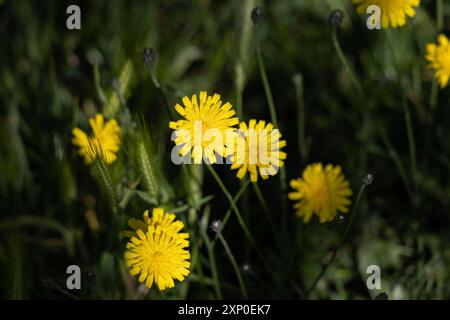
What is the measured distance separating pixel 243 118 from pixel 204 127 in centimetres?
60

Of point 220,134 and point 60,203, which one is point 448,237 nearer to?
point 220,134

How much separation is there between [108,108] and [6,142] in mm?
395

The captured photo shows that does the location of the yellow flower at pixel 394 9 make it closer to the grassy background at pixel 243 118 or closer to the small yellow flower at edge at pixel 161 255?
the grassy background at pixel 243 118

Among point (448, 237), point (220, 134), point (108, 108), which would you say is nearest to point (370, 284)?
point (448, 237)

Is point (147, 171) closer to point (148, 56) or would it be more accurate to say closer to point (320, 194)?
point (148, 56)

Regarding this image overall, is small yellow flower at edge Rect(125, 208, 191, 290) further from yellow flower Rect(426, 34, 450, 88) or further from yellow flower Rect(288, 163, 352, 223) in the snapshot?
yellow flower Rect(426, 34, 450, 88)

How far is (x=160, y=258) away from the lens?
1041 mm

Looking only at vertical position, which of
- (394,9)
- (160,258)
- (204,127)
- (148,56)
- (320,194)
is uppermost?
(394,9)

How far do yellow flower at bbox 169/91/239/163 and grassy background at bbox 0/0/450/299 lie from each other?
0.32ft

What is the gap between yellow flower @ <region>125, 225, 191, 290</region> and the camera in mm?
1031

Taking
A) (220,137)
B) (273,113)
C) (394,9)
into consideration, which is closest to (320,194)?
(273,113)

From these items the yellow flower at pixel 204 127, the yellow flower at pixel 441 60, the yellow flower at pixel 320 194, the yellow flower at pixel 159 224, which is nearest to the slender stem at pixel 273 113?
the yellow flower at pixel 320 194

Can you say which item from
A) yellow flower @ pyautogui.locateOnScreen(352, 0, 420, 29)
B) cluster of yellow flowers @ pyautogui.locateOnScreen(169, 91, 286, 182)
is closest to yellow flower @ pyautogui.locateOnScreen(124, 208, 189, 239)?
cluster of yellow flowers @ pyautogui.locateOnScreen(169, 91, 286, 182)

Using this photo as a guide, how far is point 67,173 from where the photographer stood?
1365 mm
